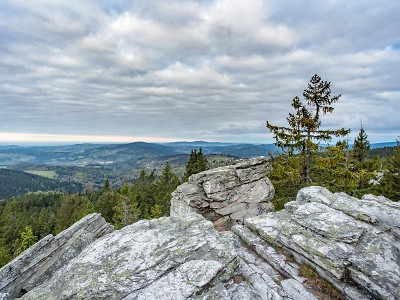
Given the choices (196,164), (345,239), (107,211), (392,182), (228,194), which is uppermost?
(345,239)

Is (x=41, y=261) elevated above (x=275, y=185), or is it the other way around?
(x=275, y=185)

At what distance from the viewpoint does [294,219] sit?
14945mm

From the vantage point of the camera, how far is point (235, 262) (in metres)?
11.2

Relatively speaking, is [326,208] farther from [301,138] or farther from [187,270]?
[301,138]

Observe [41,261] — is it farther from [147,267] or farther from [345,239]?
[345,239]

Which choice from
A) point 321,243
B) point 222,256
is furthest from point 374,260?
point 222,256

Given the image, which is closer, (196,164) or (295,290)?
(295,290)

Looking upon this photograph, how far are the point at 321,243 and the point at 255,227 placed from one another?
433 centimetres

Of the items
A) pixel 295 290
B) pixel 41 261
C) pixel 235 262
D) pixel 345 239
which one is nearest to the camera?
pixel 295 290

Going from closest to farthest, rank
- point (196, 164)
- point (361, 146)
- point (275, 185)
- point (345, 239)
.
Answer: point (345, 239), point (275, 185), point (361, 146), point (196, 164)

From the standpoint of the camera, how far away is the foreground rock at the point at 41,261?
12844mm

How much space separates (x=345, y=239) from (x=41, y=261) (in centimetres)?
1751

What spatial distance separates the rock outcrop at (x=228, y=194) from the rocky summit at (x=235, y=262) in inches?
475

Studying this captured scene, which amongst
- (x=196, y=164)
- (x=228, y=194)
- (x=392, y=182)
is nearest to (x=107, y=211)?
(x=196, y=164)
